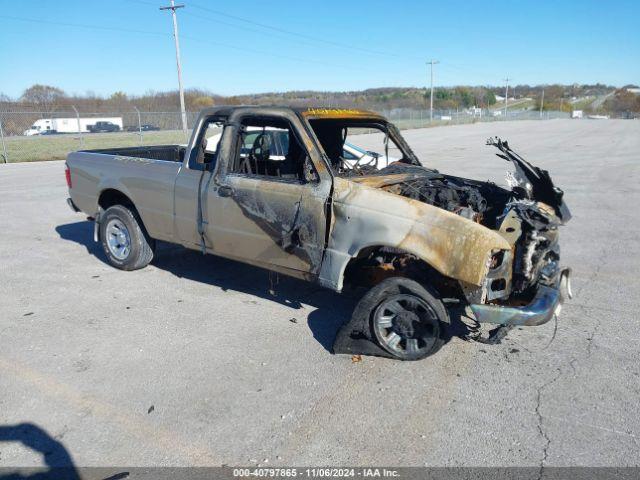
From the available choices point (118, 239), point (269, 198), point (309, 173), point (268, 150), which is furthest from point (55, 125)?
point (309, 173)

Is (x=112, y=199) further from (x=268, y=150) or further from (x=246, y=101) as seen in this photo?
(x=246, y=101)

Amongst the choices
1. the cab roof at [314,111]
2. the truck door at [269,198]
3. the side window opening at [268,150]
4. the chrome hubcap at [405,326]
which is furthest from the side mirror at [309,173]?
the chrome hubcap at [405,326]

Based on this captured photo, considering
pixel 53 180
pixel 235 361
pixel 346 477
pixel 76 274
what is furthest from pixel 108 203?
pixel 53 180

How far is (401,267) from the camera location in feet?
14.2

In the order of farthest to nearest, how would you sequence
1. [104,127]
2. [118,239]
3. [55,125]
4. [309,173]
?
[104,127] → [55,125] → [118,239] → [309,173]

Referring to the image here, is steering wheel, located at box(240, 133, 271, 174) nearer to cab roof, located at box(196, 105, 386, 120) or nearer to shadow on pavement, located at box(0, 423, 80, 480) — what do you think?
cab roof, located at box(196, 105, 386, 120)

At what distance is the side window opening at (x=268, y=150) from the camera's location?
16.4 feet

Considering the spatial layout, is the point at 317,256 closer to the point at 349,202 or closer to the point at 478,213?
the point at 349,202

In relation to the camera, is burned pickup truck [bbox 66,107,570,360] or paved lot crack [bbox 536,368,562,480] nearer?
paved lot crack [bbox 536,368,562,480]

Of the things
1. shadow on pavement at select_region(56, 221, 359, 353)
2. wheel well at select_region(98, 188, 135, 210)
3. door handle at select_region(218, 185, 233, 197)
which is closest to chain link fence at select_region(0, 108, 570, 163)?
wheel well at select_region(98, 188, 135, 210)

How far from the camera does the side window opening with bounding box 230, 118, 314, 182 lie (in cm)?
499

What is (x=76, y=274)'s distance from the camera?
634 centimetres

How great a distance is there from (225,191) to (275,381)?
1.88 metres

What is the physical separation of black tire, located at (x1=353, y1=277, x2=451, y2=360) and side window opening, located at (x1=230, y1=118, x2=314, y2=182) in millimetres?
1342
